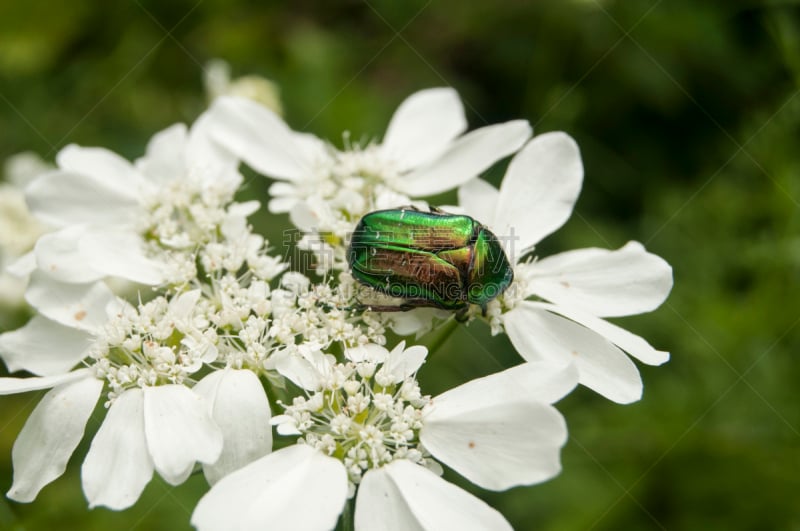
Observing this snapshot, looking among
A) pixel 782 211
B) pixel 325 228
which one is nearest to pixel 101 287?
pixel 325 228

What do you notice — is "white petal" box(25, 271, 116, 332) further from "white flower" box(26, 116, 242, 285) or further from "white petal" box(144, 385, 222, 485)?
"white petal" box(144, 385, 222, 485)

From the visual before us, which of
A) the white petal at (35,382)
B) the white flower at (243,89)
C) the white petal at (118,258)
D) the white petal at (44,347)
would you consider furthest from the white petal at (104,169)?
the white flower at (243,89)

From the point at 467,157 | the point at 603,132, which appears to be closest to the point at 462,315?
the point at 467,157

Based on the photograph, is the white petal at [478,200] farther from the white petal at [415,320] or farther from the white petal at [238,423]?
the white petal at [238,423]

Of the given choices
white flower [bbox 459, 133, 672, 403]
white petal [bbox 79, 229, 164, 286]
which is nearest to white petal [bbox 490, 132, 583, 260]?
white flower [bbox 459, 133, 672, 403]

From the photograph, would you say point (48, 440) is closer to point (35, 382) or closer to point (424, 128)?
point (35, 382)

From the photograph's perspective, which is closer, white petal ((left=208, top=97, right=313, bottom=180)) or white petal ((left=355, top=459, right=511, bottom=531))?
white petal ((left=355, top=459, right=511, bottom=531))

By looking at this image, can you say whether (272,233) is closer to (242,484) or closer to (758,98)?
(242,484)
